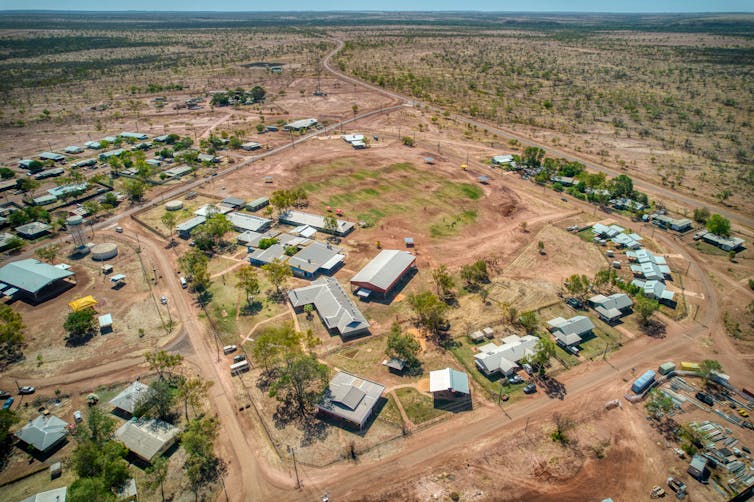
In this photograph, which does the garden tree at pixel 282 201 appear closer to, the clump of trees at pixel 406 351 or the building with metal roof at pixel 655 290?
the clump of trees at pixel 406 351

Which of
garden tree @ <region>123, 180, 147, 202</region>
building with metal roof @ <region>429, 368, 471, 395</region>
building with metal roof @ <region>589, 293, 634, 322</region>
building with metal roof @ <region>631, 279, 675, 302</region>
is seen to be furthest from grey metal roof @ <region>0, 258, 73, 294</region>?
building with metal roof @ <region>631, 279, 675, 302</region>

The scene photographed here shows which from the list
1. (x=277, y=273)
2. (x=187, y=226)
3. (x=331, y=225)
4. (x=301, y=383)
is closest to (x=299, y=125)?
(x=187, y=226)

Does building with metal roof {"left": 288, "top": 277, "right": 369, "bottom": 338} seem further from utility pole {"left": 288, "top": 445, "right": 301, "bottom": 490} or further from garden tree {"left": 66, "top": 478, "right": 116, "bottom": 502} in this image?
garden tree {"left": 66, "top": 478, "right": 116, "bottom": 502}

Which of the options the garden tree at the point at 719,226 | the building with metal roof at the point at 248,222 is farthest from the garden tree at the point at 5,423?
the garden tree at the point at 719,226

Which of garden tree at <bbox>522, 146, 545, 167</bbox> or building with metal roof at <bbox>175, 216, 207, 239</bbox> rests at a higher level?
garden tree at <bbox>522, 146, 545, 167</bbox>

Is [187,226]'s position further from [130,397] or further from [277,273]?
[130,397]
